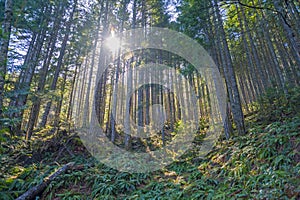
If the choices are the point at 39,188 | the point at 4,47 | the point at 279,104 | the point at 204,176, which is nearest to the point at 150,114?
the point at 279,104

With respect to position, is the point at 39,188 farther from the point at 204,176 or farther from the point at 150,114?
the point at 150,114

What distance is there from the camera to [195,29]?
9.91m

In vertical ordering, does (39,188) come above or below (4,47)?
below

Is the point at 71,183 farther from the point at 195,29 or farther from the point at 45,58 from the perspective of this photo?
the point at 195,29

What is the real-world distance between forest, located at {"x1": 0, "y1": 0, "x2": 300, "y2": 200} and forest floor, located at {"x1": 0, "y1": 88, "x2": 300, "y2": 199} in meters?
0.03

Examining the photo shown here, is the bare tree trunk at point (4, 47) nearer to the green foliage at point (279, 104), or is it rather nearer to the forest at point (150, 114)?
the forest at point (150, 114)

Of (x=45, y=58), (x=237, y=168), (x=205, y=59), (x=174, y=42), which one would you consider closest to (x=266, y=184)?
(x=237, y=168)

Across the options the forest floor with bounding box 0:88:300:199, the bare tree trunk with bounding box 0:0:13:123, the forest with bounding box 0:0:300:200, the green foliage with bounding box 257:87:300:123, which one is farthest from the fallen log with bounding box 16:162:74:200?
the green foliage with bounding box 257:87:300:123

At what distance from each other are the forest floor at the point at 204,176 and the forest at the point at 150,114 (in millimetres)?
34

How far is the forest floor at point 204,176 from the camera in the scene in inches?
163

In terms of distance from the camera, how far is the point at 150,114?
17719mm

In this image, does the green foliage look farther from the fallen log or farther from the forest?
the fallen log

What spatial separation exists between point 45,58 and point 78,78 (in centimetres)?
702

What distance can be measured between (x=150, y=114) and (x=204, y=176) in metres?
11.8
